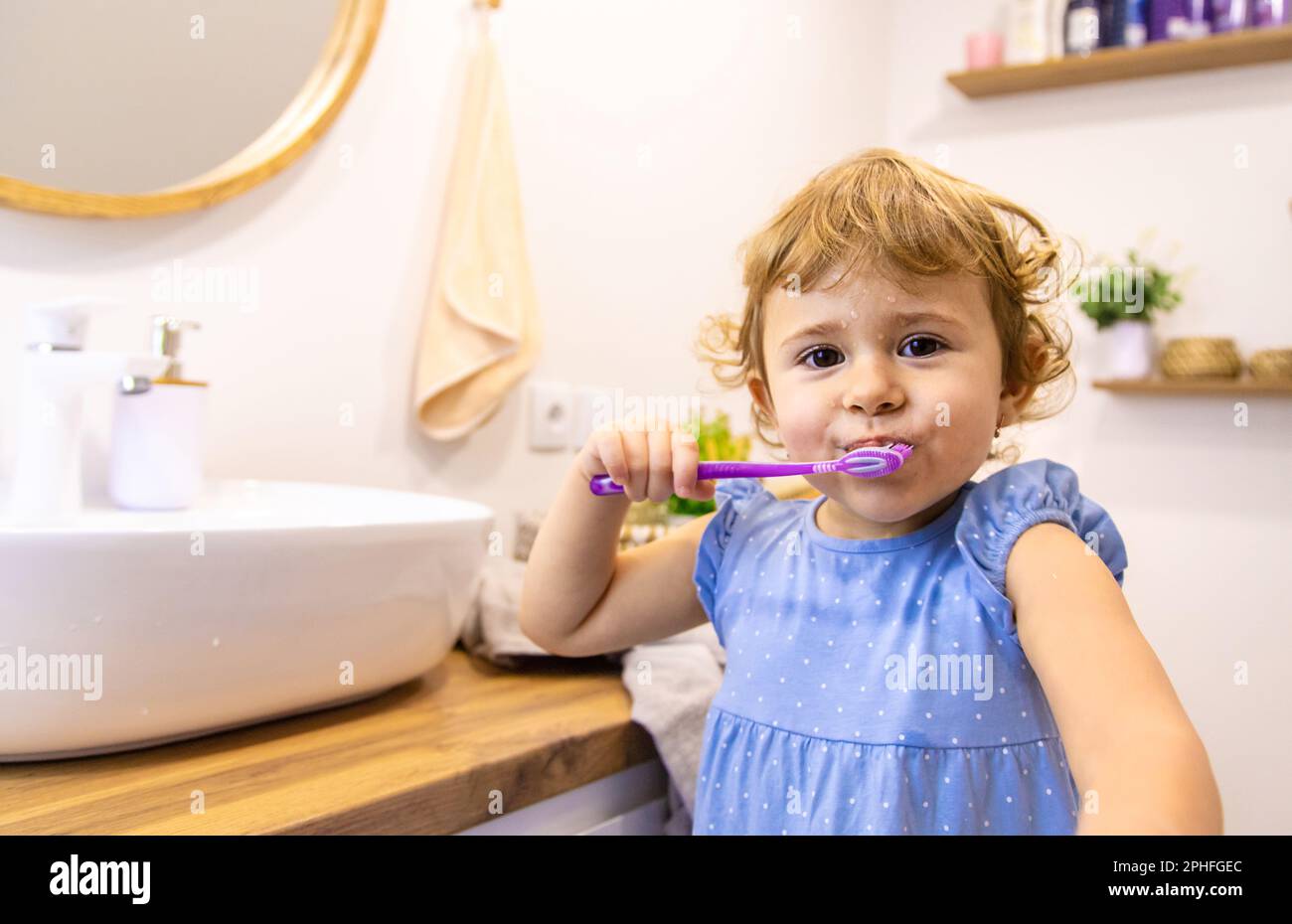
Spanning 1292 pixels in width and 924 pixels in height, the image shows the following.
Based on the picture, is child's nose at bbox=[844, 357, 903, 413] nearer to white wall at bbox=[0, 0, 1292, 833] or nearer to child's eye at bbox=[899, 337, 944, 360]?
child's eye at bbox=[899, 337, 944, 360]

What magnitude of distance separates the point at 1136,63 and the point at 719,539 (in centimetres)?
176

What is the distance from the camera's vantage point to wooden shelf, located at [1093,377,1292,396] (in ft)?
6.41

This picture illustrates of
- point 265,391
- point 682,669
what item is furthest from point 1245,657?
point 265,391

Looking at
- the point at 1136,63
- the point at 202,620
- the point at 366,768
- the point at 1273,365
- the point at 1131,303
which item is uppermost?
the point at 1136,63

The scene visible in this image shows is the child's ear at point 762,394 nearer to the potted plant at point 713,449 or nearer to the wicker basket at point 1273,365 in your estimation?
the potted plant at point 713,449

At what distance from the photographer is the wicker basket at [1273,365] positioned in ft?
6.37

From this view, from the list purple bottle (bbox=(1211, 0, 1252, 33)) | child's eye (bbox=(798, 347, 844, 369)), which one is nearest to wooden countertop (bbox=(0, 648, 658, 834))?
child's eye (bbox=(798, 347, 844, 369))

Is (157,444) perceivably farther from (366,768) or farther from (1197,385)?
(1197,385)

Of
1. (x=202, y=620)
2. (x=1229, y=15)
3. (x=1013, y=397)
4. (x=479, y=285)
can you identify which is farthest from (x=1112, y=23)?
(x=202, y=620)

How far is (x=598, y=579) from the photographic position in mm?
830

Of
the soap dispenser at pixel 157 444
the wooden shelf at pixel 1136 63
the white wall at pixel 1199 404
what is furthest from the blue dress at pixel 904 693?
the wooden shelf at pixel 1136 63

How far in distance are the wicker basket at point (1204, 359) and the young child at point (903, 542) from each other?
1488mm

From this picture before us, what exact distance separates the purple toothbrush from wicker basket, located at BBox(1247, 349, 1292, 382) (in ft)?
5.35
